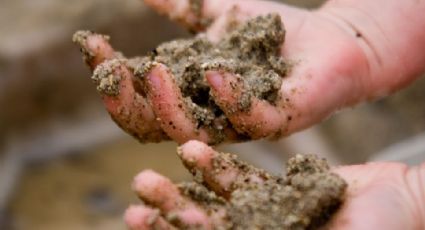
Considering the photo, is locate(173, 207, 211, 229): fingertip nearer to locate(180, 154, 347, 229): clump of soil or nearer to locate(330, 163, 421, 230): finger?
locate(180, 154, 347, 229): clump of soil

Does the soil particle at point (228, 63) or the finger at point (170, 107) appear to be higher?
the soil particle at point (228, 63)

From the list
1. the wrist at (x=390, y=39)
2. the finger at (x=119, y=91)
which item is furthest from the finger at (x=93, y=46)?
the wrist at (x=390, y=39)

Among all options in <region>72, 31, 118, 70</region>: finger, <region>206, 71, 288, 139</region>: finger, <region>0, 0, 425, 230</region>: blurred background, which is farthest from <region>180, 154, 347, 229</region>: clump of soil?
<region>0, 0, 425, 230</region>: blurred background

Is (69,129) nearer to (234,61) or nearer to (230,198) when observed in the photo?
(234,61)

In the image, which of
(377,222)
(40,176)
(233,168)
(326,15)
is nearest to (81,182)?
(40,176)

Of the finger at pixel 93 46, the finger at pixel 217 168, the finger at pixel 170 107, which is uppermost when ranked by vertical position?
the finger at pixel 93 46

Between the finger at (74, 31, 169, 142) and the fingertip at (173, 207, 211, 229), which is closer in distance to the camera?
the fingertip at (173, 207, 211, 229)

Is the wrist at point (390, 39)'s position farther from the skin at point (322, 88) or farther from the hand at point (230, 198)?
the hand at point (230, 198)
